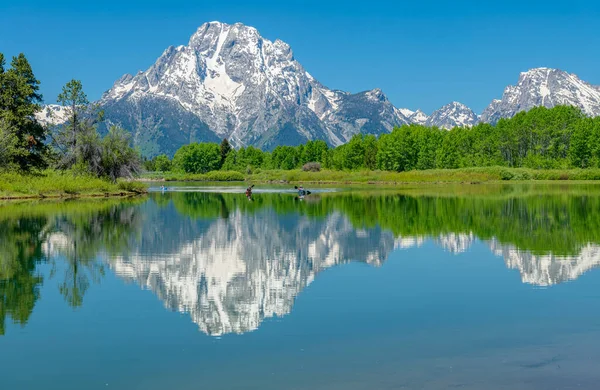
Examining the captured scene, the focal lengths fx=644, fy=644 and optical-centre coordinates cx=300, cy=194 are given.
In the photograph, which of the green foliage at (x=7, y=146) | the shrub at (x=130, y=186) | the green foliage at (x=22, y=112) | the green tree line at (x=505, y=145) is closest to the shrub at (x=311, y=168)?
the green tree line at (x=505, y=145)

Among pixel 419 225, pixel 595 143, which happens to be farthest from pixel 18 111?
pixel 595 143

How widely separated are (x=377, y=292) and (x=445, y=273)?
4299mm

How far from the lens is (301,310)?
16.6 m

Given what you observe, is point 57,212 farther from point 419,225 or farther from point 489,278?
point 489,278

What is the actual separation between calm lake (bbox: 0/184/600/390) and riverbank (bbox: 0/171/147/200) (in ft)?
131

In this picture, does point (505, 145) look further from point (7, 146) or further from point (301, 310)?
point (301, 310)

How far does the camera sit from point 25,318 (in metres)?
15.9

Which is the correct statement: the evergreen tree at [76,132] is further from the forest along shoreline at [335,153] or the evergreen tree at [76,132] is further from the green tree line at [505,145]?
the green tree line at [505,145]

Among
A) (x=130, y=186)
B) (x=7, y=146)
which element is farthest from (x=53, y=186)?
(x=130, y=186)

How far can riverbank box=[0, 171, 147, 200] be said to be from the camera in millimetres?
71125

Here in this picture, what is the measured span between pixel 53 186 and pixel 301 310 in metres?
64.9

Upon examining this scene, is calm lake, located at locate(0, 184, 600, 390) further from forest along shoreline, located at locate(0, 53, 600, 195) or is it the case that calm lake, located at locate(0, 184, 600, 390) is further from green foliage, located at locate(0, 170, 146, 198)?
forest along shoreline, located at locate(0, 53, 600, 195)

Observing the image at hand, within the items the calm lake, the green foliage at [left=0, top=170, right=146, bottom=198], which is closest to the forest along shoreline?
the green foliage at [left=0, top=170, right=146, bottom=198]

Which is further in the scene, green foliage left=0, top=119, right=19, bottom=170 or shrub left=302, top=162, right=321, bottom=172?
shrub left=302, top=162, right=321, bottom=172
